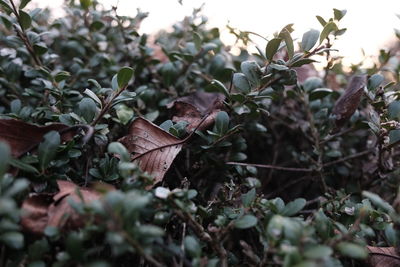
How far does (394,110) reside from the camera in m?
1.16

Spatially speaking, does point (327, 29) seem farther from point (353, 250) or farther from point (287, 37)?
point (353, 250)

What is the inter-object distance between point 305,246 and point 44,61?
3.84 feet

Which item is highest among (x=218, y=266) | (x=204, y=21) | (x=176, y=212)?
(x=204, y=21)

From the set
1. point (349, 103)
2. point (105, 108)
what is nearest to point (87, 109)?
point (105, 108)

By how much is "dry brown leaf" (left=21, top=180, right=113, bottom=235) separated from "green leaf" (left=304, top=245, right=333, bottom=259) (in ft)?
1.37

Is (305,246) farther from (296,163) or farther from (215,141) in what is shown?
(296,163)

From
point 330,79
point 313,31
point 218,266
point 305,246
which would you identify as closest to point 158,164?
point 218,266

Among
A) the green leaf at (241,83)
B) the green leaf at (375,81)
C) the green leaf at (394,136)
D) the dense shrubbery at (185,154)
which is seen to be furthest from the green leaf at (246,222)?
the green leaf at (375,81)

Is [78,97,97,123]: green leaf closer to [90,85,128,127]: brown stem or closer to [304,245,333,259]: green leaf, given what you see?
[90,85,128,127]: brown stem

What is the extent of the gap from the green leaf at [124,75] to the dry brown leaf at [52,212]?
1.08ft

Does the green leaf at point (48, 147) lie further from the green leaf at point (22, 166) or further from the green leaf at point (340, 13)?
the green leaf at point (340, 13)

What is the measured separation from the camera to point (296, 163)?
1606 mm

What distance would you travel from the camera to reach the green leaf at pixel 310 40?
1.13 m

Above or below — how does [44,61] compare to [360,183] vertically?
above
